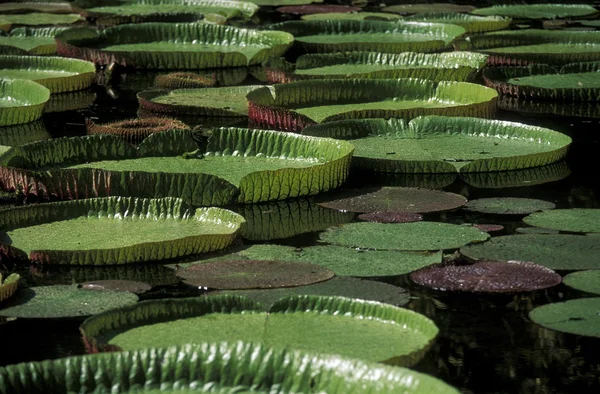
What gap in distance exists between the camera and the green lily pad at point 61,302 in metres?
4.15

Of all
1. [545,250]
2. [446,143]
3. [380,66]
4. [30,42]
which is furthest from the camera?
[30,42]

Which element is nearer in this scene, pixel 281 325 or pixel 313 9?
pixel 281 325

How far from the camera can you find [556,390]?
351cm

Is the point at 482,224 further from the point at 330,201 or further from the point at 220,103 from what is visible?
the point at 220,103

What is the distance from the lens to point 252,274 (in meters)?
4.50

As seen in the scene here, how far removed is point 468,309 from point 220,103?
13.6 feet

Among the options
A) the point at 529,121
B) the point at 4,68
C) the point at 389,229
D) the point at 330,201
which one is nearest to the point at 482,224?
the point at 389,229

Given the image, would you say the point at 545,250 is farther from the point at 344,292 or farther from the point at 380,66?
the point at 380,66

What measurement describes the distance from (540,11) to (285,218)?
8922mm

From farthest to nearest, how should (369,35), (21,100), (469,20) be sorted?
(469,20)
(369,35)
(21,100)

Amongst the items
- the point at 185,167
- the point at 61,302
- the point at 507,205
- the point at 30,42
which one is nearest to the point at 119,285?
the point at 61,302

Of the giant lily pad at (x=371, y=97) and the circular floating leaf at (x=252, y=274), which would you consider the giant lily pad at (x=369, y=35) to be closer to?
the giant lily pad at (x=371, y=97)

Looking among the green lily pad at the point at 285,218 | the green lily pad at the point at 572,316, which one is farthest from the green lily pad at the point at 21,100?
the green lily pad at the point at 572,316

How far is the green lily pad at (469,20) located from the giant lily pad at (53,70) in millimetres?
3953
